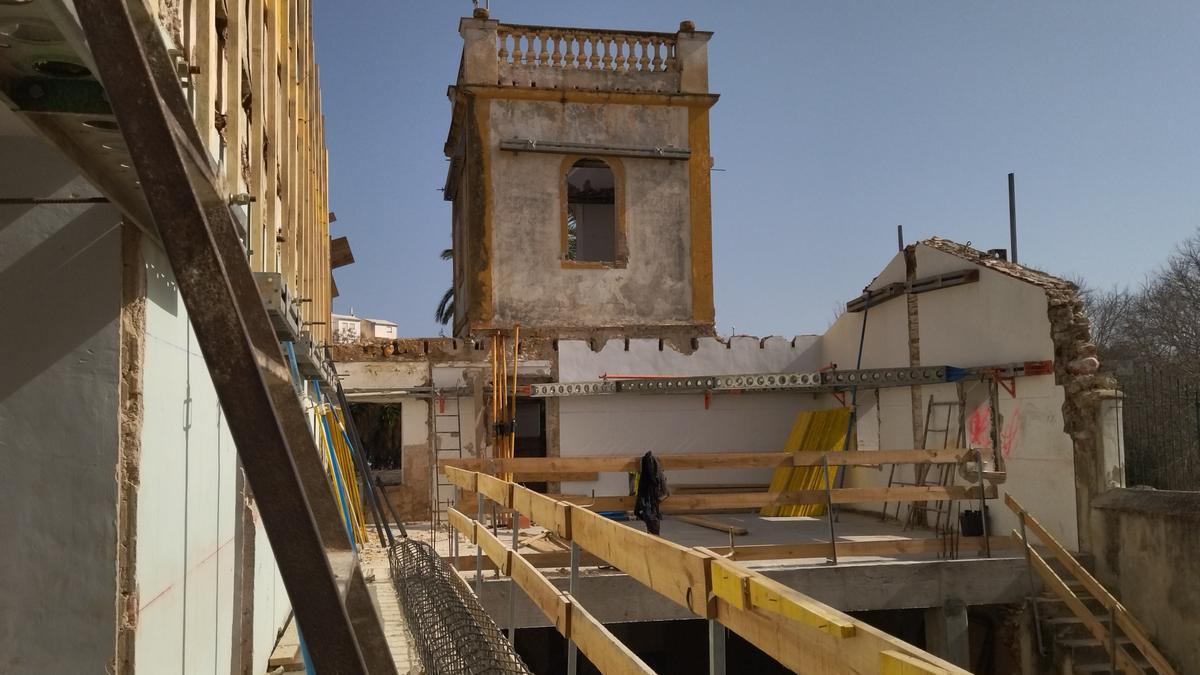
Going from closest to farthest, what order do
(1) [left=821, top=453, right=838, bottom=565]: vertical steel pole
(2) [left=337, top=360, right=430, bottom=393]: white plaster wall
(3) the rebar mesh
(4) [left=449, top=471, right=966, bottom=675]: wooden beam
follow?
(4) [left=449, top=471, right=966, bottom=675]: wooden beam → (3) the rebar mesh → (1) [left=821, top=453, right=838, bottom=565]: vertical steel pole → (2) [left=337, top=360, right=430, bottom=393]: white plaster wall

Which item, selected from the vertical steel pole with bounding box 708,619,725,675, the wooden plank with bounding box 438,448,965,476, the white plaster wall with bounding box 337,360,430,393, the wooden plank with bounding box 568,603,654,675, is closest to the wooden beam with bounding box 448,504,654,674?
the wooden plank with bounding box 568,603,654,675

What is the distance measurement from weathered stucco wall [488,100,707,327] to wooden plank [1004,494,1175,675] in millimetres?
10626

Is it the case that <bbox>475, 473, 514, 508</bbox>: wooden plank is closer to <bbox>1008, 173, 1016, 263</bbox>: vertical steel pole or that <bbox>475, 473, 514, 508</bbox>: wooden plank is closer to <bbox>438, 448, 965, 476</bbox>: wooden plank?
<bbox>438, 448, 965, 476</bbox>: wooden plank

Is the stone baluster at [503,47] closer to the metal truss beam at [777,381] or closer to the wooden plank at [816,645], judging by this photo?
the metal truss beam at [777,381]

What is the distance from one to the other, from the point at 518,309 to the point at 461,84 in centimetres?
491

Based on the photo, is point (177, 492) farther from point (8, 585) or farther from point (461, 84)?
point (461, 84)

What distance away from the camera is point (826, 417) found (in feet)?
66.1

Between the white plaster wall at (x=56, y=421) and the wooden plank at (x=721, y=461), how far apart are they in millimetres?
7899

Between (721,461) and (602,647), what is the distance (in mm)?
8436

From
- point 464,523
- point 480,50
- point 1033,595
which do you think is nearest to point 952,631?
point 1033,595

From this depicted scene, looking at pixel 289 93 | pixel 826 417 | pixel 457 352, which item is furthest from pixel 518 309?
pixel 289 93

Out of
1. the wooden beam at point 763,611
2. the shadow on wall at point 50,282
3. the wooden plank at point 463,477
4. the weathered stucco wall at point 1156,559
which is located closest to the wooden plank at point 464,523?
the wooden plank at point 463,477

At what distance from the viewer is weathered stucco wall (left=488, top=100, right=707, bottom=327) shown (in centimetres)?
2145

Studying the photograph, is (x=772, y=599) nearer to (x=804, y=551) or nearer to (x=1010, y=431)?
(x=804, y=551)
